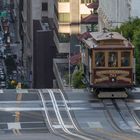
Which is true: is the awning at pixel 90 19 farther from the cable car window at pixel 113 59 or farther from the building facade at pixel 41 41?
the cable car window at pixel 113 59

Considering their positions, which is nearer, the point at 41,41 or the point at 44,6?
the point at 41,41

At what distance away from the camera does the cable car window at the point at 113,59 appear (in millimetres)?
40000

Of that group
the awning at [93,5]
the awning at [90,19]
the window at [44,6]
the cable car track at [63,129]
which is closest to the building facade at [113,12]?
the awning at [90,19]

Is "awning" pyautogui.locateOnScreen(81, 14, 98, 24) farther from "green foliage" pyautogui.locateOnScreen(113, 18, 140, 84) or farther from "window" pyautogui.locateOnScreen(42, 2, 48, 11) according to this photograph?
"green foliage" pyautogui.locateOnScreen(113, 18, 140, 84)

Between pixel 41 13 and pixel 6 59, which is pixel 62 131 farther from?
pixel 6 59

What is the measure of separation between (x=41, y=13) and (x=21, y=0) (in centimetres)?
3827

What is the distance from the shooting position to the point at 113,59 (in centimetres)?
4006

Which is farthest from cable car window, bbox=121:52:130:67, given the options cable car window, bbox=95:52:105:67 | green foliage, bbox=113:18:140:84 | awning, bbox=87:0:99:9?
awning, bbox=87:0:99:9

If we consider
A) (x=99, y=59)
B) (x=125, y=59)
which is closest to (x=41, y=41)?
(x=99, y=59)

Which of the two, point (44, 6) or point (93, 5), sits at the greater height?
point (93, 5)

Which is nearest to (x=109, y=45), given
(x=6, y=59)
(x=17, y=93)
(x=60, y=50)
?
(x=17, y=93)

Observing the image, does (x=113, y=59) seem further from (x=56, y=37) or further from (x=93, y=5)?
(x=93, y=5)

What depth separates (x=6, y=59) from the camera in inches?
5704

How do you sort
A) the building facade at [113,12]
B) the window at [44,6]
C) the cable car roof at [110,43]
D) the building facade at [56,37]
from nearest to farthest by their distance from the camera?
the cable car roof at [110,43], the building facade at [113,12], the building facade at [56,37], the window at [44,6]
